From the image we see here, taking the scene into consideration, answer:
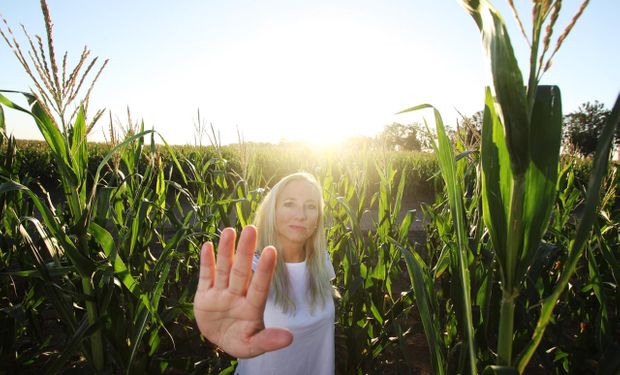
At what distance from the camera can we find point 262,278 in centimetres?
89

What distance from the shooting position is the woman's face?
1.63 m


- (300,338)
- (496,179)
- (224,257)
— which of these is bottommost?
(300,338)

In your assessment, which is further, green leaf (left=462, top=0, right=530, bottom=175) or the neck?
the neck

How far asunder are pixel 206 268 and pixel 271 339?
24cm

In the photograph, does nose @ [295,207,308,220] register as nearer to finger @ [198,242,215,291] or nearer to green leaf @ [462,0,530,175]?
finger @ [198,242,215,291]

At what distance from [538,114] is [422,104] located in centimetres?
22

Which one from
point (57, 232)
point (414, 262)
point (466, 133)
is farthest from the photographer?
point (466, 133)

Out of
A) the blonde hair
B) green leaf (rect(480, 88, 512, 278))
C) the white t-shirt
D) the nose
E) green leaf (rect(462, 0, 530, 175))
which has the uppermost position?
green leaf (rect(462, 0, 530, 175))

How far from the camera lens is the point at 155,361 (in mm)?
1637

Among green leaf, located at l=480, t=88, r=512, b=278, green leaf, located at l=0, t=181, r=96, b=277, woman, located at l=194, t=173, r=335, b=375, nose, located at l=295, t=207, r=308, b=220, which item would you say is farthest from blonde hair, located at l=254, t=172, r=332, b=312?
green leaf, located at l=480, t=88, r=512, b=278

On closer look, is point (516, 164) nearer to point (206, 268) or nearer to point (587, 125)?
point (206, 268)

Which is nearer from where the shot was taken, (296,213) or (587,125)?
(296,213)

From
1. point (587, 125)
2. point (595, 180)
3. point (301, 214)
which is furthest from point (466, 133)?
point (587, 125)

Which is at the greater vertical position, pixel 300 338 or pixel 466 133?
pixel 466 133
